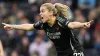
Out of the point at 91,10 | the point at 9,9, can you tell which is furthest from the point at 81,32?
the point at 9,9

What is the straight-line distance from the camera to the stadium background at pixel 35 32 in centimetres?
1414

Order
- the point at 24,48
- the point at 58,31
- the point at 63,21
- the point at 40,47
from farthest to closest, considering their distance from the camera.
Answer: the point at 24,48 → the point at 40,47 → the point at 58,31 → the point at 63,21

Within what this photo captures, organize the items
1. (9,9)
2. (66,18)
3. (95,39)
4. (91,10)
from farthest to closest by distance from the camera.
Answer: (9,9) < (91,10) < (95,39) < (66,18)

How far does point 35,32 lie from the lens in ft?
49.3

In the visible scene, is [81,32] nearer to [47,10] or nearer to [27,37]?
[27,37]

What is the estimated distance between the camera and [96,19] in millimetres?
15047

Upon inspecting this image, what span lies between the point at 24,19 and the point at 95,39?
255 centimetres

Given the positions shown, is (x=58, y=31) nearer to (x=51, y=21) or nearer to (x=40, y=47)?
(x=51, y=21)

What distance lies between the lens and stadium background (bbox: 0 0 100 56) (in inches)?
557

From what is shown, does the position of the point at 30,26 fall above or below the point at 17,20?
above

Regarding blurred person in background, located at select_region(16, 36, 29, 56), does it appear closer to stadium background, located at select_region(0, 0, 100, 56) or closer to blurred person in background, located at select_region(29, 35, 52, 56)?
stadium background, located at select_region(0, 0, 100, 56)

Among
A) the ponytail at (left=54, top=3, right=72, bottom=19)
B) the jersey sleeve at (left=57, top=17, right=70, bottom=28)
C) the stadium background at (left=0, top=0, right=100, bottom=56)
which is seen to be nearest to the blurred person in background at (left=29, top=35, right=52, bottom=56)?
the stadium background at (left=0, top=0, right=100, bottom=56)

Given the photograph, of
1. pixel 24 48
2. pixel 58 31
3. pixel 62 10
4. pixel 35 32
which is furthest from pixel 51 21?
pixel 35 32

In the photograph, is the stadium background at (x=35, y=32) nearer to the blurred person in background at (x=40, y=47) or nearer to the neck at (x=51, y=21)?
the blurred person in background at (x=40, y=47)
